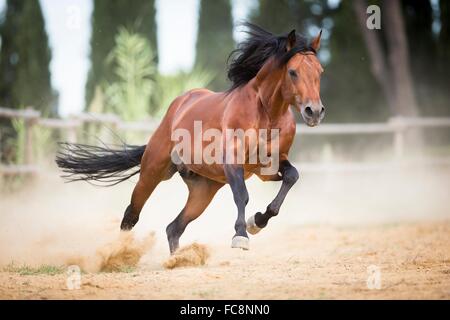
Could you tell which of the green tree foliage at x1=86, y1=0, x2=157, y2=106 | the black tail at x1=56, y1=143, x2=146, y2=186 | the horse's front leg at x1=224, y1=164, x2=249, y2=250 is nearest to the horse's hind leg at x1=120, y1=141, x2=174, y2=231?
the black tail at x1=56, y1=143, x2=146, y2=186

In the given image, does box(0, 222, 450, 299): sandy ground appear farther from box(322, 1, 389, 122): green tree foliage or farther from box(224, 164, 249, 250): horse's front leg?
box(322, 1, 389, 122): green tree foliage

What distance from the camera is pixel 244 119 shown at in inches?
218

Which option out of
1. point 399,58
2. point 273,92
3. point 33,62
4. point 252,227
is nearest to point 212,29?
point 399,58

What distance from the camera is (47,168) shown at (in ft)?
36.3

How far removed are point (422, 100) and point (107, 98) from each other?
1034 cm

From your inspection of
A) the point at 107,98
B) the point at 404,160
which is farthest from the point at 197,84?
the point at 404,160

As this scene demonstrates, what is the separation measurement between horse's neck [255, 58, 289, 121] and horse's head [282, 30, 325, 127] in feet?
0.32

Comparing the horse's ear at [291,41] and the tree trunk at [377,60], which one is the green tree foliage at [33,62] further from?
the horse's ear at [291,41]

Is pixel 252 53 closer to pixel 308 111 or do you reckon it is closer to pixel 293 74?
pixel 293 74

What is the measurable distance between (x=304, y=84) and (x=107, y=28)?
10211 millimetres

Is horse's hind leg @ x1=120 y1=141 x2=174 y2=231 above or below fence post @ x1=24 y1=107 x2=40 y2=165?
below

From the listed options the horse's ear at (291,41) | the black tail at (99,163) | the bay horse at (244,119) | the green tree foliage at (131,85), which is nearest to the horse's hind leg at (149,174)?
the bay horse at (244,119)

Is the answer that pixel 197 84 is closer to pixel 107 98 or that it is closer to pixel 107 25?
pixel 107 98

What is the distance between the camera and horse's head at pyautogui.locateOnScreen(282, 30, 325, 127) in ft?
16.6
